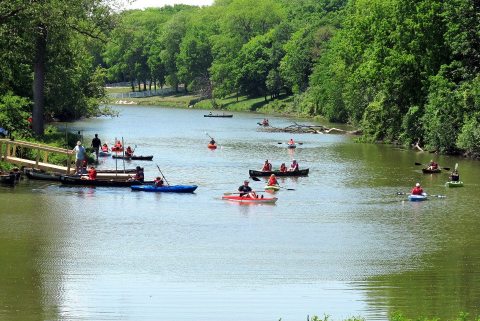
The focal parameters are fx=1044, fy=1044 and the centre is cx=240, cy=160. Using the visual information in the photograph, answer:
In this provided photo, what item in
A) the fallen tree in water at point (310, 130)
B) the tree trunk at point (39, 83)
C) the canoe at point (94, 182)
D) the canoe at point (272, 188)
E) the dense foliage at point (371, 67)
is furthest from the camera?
the fallen tree in water at point (310, 130)

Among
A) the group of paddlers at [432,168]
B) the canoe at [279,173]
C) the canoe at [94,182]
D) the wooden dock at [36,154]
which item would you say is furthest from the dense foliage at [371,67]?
the canoe at [279,173]

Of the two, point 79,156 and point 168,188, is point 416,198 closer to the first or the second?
point 168,188

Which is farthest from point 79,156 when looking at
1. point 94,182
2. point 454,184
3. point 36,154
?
point 454,184

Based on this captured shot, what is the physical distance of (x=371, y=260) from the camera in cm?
A: 3325

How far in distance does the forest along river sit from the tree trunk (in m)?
4.77

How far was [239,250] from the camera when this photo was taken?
3447cm

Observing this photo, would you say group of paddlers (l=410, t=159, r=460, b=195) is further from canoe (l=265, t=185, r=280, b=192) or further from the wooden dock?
the wooden dock

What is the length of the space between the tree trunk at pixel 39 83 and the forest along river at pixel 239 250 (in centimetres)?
477

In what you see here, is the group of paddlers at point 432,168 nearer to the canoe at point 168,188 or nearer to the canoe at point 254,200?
the canoe at point 254,200

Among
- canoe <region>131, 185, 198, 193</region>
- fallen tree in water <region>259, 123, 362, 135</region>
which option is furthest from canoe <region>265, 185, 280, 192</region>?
fallen tree in water <region>259, 123, 362, 135</region>

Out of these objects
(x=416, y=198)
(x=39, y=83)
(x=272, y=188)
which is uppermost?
(x=39, y=83)

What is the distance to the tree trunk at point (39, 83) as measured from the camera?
5881 centimetres

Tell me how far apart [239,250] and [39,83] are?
2869cm

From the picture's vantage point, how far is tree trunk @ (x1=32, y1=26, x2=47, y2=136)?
58.8 metres
